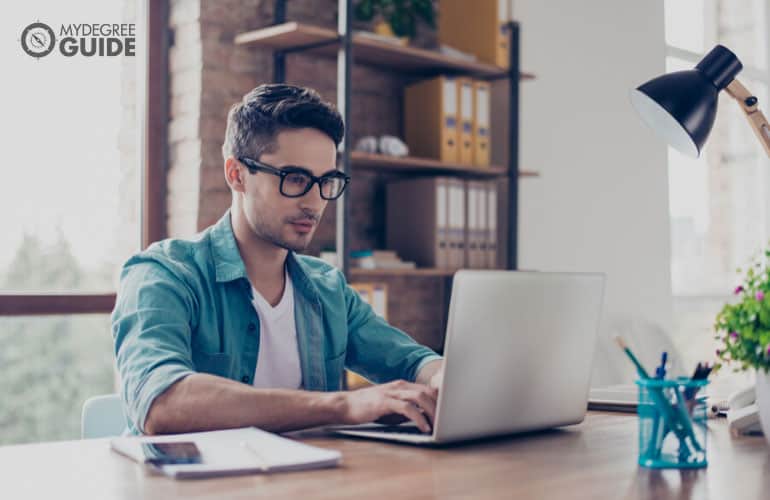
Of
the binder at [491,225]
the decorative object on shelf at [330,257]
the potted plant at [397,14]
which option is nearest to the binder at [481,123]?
the binder at [491,225]

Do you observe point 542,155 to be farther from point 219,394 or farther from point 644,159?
point 219,394

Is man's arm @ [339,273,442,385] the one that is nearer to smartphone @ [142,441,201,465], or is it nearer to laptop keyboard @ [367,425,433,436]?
laptop keyboard @ [367,425,433,436]

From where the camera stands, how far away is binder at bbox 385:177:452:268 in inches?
144

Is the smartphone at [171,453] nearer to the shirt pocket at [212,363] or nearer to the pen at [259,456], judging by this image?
the pen at [259,456]

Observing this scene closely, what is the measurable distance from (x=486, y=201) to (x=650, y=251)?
4.75ft

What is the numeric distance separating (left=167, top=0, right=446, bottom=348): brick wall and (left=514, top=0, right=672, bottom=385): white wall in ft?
3.23

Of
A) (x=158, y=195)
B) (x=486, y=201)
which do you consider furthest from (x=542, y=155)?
(x=158, y=195)

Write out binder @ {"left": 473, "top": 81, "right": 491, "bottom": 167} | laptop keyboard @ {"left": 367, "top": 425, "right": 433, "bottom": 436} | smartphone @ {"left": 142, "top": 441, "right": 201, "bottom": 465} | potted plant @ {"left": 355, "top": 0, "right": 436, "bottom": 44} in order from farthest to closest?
binder @ {"left": 473, "top": 81, "right": 491, "bottom": 167}
potted plant @ {"left": 355, "top": 0, "right": 436, "bottom": 44}
laptop keyboard @ {"left": 367, "top": 425, "right": 433, "bottom": 436}
smartphone @ {"left": 142, "top": 441, "right": 201, "bottom": 465}

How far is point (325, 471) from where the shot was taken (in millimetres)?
1269

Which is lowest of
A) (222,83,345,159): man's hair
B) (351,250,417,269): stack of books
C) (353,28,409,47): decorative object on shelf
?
(351,250,417,269): stack of books

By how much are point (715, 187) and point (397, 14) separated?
9.32 feet

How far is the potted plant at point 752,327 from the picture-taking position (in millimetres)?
1345

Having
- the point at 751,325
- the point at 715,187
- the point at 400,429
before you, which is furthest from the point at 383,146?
the point at 715,187

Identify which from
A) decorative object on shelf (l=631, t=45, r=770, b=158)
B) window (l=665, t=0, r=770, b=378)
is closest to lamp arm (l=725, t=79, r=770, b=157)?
decorative object on shelf (l=631, t=45, r=770, b=158)
